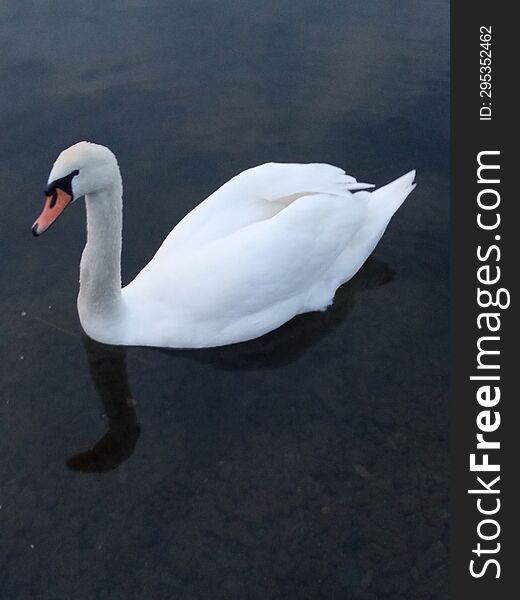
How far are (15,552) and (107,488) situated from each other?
0.78 m

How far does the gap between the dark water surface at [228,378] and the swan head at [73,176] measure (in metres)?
1.60

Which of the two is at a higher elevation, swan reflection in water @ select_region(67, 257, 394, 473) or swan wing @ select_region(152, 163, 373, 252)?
swan wing @ select_region(152, 163, 373, 252)

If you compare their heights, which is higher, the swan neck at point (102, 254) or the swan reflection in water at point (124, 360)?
the swan neck at point (102, 254)

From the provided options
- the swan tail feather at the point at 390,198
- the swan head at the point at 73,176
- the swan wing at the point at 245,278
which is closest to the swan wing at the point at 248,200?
the swan wing at the point at 245,278

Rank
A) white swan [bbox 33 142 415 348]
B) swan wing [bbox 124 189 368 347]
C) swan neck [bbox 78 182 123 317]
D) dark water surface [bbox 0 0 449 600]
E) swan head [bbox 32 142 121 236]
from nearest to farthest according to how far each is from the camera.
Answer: dark water surface [bbox 0 0 449 600]
swan head [bbox 32 142 121 236]
swan neck [bbox 78 182 123 317]
white swan [bbox 33 142 415 348]
swan wing [bbox 124 189 368 347]

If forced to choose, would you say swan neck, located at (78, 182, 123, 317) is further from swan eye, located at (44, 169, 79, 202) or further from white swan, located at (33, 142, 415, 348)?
swan eye, located at (44, 169, 79, 202)

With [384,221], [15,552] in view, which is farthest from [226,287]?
[15,552]

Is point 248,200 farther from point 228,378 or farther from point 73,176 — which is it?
point 73,176

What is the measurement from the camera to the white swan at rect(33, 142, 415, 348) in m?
6.32

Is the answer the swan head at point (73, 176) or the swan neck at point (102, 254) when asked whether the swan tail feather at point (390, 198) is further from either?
the swan head at point (73, 176)

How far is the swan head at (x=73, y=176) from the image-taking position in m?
5.73

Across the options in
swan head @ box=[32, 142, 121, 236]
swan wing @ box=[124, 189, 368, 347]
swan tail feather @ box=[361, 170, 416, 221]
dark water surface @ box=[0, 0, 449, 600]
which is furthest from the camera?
swan tail feather @ box=[361, 170, 416, 221]

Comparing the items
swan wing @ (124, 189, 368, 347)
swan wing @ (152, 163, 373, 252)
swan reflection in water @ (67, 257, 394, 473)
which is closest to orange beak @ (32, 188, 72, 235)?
swan wing @ (124, 189, 368, 347)

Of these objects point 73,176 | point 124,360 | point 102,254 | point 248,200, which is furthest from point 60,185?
point 248,200
